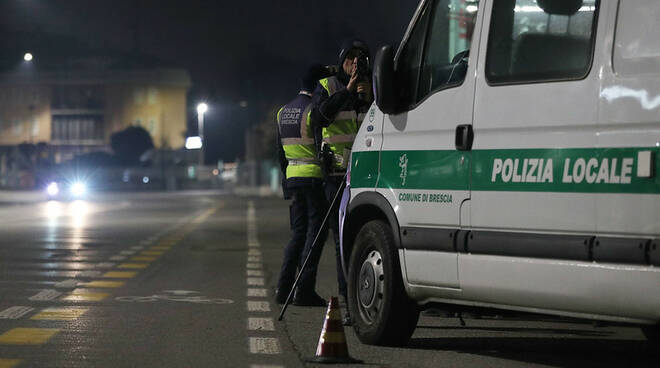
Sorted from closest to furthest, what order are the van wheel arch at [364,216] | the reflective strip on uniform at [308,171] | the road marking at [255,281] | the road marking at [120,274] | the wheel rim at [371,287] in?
1. the van wheel arch at [364,216]
2. the wheel rim at [371,287]
3. the reflective strip on uniform at [308,171]
4. the road marking at [255,281]
5. the road marking at [120,274]

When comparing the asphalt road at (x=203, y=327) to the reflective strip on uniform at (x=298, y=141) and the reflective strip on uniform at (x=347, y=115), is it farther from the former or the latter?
the reflective strip on uniform at (x=347, y=115)

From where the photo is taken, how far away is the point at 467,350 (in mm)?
9289

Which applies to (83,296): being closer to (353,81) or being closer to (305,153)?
(305,153)

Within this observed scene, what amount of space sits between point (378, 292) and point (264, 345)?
2.68ft

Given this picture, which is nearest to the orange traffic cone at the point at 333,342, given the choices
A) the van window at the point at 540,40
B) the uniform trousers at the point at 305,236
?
the van window at the point at 540,40

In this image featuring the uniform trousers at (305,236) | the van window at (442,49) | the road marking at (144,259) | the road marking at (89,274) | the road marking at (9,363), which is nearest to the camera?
the road marking at (9,363)

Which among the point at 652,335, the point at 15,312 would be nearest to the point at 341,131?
the point at 15,312

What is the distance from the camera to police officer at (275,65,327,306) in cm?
1224

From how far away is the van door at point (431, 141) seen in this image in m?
8.53

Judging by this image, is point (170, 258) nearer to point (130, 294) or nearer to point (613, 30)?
point (130, 294)

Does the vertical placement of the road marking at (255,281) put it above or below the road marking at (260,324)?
below

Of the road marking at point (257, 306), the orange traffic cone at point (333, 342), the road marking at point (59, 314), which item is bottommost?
the road marking at point (257, 306)

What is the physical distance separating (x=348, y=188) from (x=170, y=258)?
8999 mm

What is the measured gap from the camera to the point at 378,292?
30.8ft
